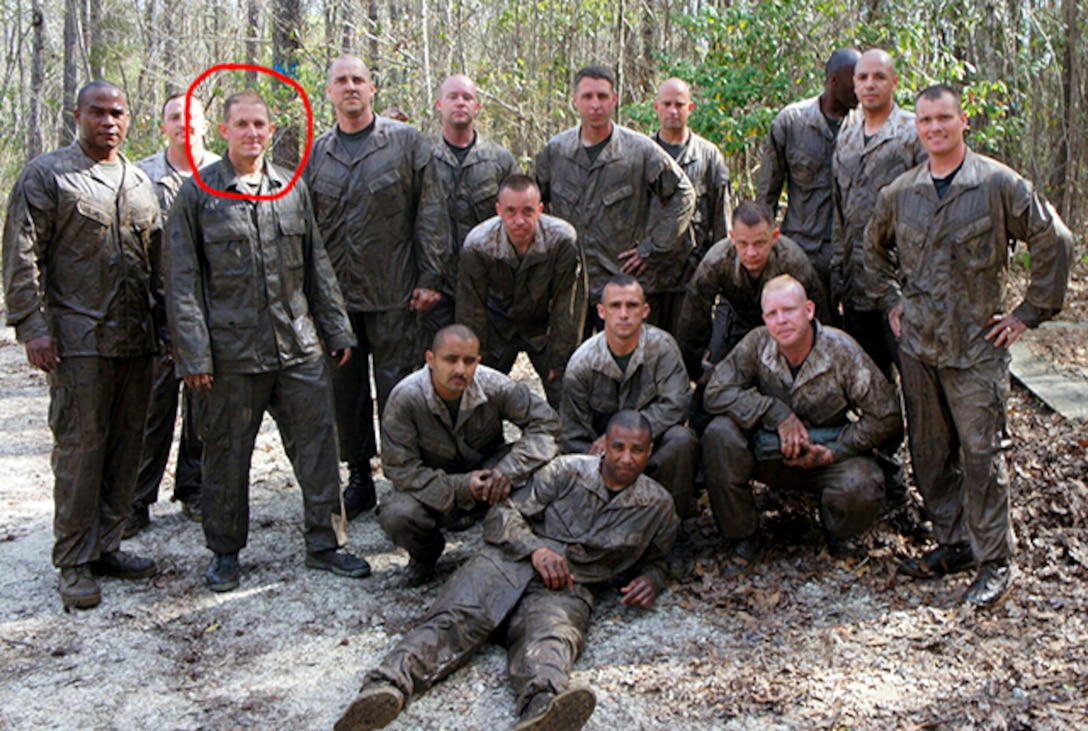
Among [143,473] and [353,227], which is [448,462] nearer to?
[353,227]

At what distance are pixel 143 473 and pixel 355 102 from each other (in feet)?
8.21

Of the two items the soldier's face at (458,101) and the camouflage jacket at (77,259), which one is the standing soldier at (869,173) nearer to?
the soldier's face at (458,101)

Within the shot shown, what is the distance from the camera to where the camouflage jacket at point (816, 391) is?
516 cm

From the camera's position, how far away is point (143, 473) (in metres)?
6.11

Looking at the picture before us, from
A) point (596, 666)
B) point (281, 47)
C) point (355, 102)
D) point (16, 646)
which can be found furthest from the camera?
point (281, 47)

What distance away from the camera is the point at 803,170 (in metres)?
6.19

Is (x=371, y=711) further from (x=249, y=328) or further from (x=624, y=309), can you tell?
(x=624, y=309)

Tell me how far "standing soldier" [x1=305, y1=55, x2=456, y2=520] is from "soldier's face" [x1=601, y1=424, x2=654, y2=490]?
1.74m

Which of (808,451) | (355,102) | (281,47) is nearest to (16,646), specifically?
(355,102)

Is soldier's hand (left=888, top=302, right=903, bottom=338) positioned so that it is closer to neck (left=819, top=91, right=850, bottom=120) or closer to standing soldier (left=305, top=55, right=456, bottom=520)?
neck (left=819, top=91, right=850, bottom=120)

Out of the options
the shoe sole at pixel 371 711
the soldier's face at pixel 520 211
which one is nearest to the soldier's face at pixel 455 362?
the soldier's face at pixel 520 211

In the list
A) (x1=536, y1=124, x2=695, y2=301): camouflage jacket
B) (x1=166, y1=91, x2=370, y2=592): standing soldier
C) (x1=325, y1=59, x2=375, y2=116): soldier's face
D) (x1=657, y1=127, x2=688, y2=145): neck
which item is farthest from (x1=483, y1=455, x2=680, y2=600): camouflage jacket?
(x1=657, y1=127, x2=688, y2=145): neck

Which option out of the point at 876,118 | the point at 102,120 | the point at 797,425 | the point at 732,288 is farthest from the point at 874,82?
the point at 102,120

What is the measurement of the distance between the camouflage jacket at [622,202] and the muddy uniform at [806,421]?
116 centimetres
